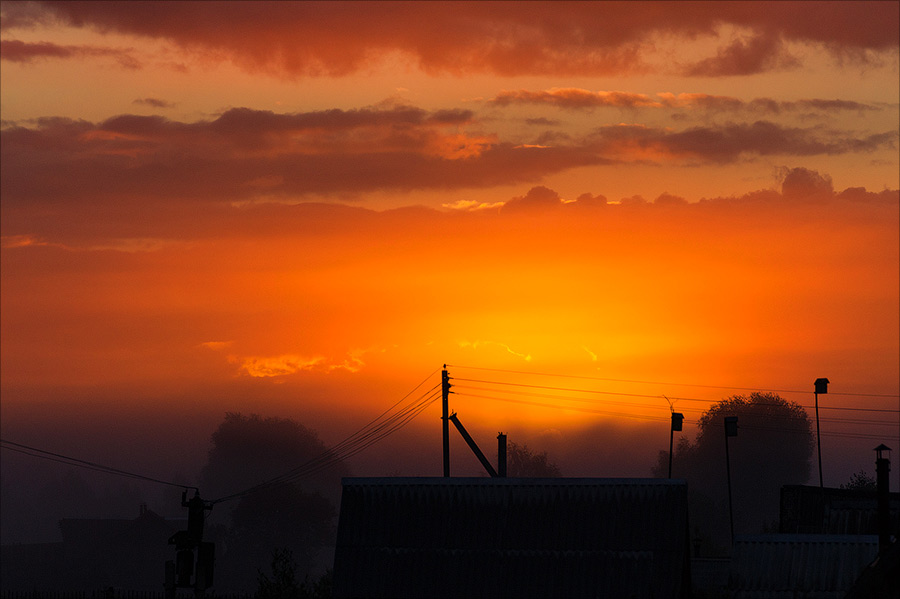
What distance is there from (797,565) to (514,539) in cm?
1089

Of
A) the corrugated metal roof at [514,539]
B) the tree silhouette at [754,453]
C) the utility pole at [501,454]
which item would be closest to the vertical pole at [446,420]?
the utility pole at [501,454]

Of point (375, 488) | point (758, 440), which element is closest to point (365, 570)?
point (375, 488)

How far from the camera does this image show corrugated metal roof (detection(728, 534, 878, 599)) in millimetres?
39438

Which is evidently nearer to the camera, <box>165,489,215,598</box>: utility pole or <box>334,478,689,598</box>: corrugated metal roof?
<box>165,489,215,598</box>: utility pole

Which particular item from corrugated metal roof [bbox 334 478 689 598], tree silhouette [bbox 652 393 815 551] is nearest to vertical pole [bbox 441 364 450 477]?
corrugated metal roof [bbox 334 478 689 598]

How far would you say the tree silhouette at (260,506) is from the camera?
4985 inches

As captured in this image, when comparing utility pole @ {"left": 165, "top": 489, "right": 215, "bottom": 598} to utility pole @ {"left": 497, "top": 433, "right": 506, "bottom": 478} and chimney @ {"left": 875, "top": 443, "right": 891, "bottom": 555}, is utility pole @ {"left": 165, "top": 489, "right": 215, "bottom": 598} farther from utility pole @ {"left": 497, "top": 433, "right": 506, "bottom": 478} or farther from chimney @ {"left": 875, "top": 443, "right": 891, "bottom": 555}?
utility pole @ {"left": 497, "top": 433, "right": 506, "bottom": 478}

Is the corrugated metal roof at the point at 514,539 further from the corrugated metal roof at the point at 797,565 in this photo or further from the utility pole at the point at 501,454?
the utility pole at the point at 501,454

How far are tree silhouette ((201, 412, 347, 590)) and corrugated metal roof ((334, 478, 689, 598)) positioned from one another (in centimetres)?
7351

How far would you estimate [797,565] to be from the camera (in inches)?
1567

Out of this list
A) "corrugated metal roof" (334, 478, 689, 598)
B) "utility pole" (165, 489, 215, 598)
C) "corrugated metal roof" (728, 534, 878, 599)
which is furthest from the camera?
"corrugated metal roof" (728, 534, 878, 599)

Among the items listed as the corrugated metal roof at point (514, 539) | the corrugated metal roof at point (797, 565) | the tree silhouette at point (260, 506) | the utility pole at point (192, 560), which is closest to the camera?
the utility pole at point (192, 560)

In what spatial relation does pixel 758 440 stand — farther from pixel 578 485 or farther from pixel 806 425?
pixel 578 485

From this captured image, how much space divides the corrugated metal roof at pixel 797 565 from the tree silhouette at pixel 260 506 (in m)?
74.4
